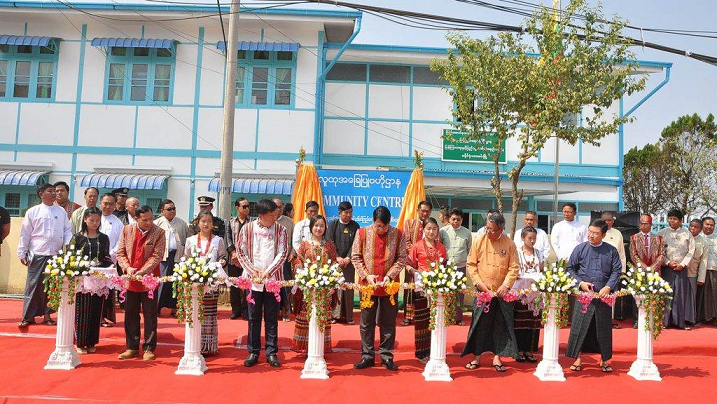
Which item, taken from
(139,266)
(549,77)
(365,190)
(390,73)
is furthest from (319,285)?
(390,73)

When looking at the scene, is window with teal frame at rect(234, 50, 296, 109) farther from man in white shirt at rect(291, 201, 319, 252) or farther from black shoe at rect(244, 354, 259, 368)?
black shoe at rect(244, 354, 259, 368)

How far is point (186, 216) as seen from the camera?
1514 cm

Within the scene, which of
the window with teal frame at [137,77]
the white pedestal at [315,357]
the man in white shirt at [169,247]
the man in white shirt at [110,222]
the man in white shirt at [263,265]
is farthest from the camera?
the window with teal frame at [137,77]

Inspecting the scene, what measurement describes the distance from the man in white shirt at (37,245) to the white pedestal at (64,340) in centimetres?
142

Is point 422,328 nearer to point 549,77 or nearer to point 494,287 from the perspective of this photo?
point 494,287

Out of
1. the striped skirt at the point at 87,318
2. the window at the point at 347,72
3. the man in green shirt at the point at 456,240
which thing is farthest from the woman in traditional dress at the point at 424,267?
the window at the point at 347,72

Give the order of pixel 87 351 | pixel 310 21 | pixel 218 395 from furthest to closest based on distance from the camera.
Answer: pixel 310 21 → pixel 87 351 → pixel 218 395

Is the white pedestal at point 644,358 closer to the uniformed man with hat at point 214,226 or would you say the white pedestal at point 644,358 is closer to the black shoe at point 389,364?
the black shoe at point 389,364

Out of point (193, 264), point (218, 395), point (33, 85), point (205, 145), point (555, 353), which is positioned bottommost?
point (218, 395)

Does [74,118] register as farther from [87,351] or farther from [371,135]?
[87,351]

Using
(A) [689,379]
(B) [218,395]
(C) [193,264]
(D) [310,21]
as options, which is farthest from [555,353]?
(D) [310,21]

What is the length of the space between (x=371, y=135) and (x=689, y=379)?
11725 mm

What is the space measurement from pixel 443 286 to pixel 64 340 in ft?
11.7

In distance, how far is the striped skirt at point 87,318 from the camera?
6.02 m
